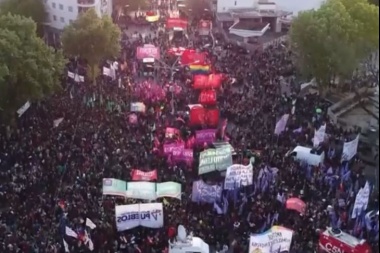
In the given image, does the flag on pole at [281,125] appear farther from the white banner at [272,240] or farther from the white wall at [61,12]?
the white wall at [61,12]

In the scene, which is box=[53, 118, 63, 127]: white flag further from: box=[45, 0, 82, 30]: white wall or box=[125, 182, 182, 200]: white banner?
box=[45, 0, 82, 30]: white wall

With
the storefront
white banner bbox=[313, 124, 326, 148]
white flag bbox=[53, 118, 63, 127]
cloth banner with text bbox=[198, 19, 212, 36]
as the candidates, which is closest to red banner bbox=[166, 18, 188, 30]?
cloth banner with text bbox=[198, 19, 212, 36]

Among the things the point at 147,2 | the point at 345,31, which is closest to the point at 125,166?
the point at 345,31

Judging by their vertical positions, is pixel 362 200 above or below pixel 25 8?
below

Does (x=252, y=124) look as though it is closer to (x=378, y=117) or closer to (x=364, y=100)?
(x=364, y=100)

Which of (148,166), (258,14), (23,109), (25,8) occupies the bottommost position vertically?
(148,166)

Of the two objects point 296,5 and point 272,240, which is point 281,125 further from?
point 296,5

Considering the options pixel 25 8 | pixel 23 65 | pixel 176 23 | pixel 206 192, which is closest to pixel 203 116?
pixel 206 192
